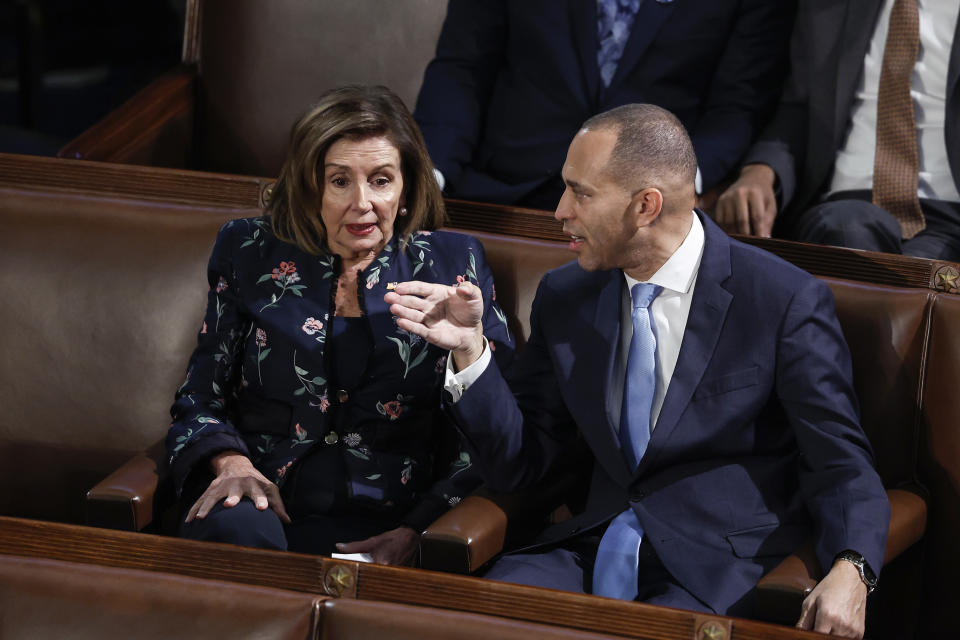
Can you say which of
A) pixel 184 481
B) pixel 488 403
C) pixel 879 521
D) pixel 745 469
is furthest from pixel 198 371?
pixel 879 521

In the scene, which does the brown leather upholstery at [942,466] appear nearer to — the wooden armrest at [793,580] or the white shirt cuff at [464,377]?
the wooden armrest at [793,580]

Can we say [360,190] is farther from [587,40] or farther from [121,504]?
[587,40]

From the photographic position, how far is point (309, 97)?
8.06ft

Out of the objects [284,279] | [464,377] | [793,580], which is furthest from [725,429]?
[284,279]

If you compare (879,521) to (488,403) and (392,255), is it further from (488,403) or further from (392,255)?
(392,255)

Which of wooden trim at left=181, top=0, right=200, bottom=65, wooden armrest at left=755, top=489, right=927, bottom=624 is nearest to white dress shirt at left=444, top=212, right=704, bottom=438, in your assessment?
wooden armrest at left=755, top=489, right=927, bottom=624

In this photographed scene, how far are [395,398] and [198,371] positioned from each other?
1.00 ft

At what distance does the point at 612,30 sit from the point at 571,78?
0.13 meters

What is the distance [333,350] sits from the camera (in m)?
1.71

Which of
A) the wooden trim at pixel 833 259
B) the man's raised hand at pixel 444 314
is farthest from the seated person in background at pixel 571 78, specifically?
the man's raised hand at pixel 444 314

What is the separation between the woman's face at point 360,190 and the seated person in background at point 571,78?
0.48 m

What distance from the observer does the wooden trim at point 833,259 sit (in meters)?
1.66

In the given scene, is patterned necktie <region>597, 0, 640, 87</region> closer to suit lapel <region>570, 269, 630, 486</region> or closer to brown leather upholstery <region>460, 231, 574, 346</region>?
brown leather upholstery <region>460, 231, 574, 346</region>

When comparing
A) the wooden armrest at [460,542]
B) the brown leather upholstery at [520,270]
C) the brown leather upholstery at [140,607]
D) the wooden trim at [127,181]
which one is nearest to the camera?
the brown leather upholstery at [140,607]
